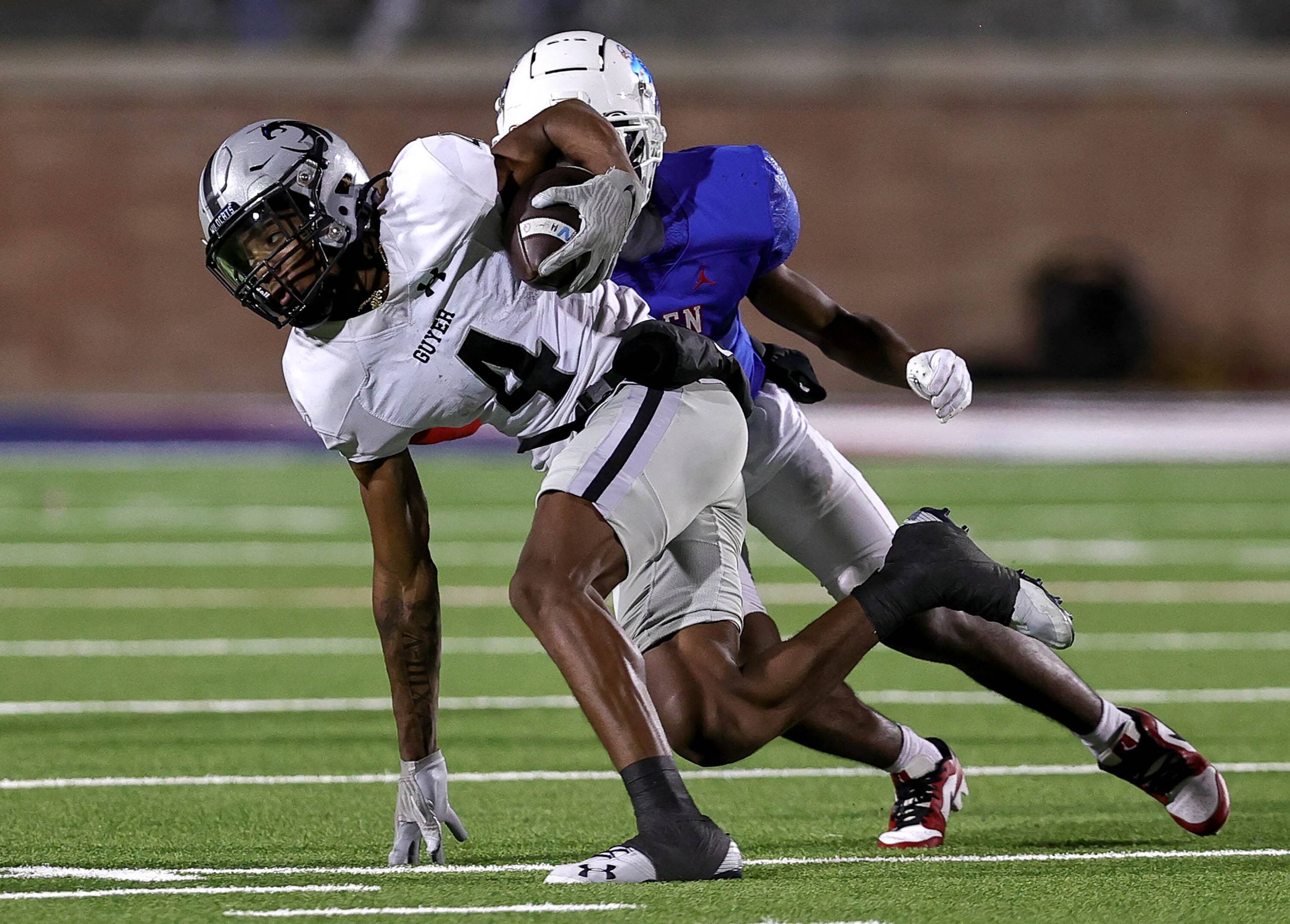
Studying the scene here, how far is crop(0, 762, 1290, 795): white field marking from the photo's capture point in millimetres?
4910

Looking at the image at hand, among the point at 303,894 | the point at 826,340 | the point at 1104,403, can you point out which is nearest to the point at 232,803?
the point at 303,894

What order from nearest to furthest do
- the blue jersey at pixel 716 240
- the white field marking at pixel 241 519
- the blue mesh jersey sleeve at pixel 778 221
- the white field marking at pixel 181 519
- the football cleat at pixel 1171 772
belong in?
the football cleat at pixel 1171 772, the blue jersey at pixel 716 240, the blue mesh jersey sleeve at pixel 778 221, the white field marking at pixel 241 519, the white field marking at pixel 181 519

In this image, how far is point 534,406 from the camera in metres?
3.84

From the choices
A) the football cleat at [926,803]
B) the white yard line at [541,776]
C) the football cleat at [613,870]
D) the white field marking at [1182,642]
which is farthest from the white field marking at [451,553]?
the football cleat at [613,870]

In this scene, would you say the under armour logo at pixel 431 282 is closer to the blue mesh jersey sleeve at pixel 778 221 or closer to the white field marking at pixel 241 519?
the blue mesh jersey sleeve at pixel 778 221

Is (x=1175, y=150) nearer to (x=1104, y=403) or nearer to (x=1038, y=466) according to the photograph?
(x=1104, y=403)

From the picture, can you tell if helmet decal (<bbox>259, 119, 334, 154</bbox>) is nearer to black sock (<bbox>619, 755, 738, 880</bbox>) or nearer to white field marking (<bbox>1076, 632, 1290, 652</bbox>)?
black sock (<bbox>619, 755, 738, 880</bbox>)

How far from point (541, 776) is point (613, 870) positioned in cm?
172

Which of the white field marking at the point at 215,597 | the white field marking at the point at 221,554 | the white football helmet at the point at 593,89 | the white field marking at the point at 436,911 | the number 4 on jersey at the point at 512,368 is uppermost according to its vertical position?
the white football helmet at the point at 593,89

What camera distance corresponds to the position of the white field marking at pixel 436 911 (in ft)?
10.4

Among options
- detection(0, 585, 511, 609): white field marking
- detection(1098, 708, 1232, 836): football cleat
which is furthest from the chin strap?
detection(0, 585, 511, 609): white field marking

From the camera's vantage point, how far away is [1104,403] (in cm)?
1694

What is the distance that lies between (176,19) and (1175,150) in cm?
1015

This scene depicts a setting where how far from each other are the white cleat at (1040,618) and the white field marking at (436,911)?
1.17 meters
